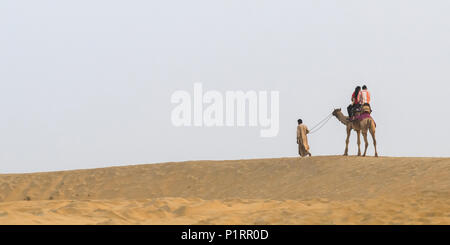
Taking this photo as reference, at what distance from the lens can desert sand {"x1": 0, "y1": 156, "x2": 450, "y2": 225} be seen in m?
10.3

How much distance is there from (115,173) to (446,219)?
1805cm

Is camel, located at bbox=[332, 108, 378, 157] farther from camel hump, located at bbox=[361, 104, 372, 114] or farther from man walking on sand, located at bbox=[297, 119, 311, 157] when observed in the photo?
man walking on sand, located at bbox=[297, 119, 311, 157]

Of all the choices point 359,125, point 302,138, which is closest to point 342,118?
point 359,125

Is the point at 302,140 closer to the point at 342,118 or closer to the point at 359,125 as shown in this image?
the point at 342,118

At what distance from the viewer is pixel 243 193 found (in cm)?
2070

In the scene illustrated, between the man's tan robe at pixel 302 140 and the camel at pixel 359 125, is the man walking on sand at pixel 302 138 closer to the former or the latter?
the man's tan robe at pixel 302 140

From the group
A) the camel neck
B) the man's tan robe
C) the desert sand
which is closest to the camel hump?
the camel neck

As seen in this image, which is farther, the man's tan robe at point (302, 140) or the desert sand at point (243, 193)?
the man's tan robe at point (302, 140)

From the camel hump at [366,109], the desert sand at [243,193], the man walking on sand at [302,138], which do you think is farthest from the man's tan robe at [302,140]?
the camel hump at [366,109]

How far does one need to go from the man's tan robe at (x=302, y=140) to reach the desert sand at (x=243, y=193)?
0.50 metres

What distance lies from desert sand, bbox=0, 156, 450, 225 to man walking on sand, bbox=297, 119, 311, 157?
1.67ft

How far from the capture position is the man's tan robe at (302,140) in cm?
2292

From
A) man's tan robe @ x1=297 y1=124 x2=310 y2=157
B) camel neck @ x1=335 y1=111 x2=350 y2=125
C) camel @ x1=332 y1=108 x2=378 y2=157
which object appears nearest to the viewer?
camel @ x1=332 y1=108 x2=378 y2=157
